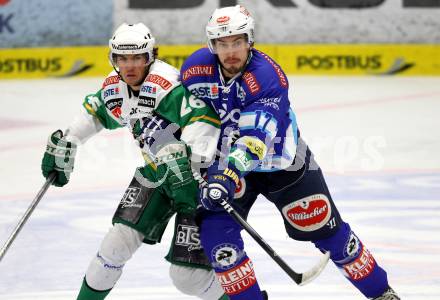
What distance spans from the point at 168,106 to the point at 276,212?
2.48m

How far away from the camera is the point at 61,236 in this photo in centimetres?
659

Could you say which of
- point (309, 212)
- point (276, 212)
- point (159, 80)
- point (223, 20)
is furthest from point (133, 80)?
point (276, 212)

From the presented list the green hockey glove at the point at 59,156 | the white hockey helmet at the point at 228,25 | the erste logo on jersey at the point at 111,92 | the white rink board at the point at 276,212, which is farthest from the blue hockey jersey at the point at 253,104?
the white rink board at the point at 276,212

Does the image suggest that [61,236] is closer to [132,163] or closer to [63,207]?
[63,207]

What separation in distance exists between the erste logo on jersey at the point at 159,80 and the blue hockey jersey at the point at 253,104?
0.08 metres

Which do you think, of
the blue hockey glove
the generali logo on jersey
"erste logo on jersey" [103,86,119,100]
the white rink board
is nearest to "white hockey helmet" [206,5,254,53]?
the generali logo on jersey

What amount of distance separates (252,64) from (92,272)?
1132 millimetres

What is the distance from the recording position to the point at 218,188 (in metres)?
4.47

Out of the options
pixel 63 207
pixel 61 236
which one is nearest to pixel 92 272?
pixel 61 236

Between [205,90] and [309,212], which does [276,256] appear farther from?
[205,90]

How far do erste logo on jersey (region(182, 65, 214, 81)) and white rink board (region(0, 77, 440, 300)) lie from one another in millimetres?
1232

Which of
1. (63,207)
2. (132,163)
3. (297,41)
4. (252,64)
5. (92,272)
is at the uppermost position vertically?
(252,64)

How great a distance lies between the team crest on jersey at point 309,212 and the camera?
488 cm

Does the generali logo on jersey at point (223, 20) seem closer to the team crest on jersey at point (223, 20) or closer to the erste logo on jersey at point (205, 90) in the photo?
the team crest on jersey at point (223, 20)
